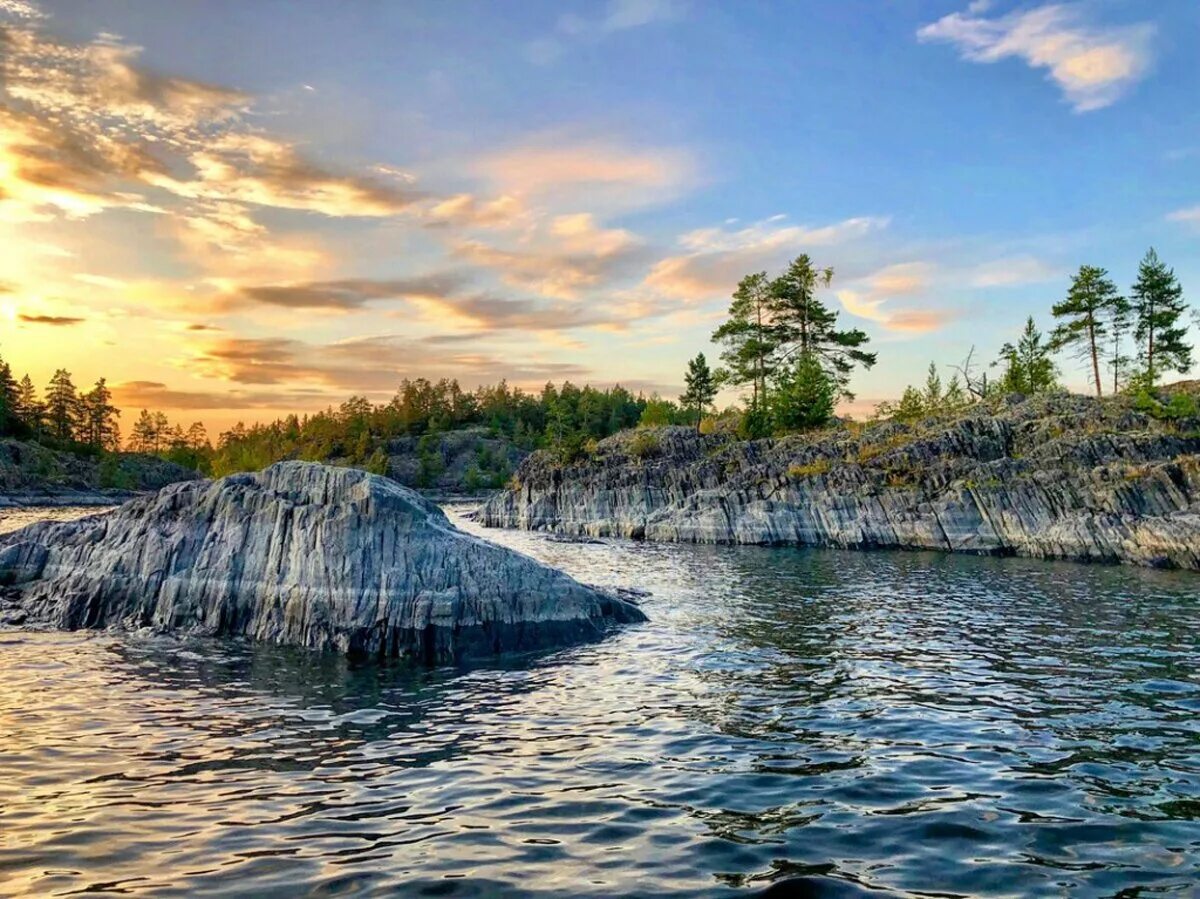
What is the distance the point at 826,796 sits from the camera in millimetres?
11750

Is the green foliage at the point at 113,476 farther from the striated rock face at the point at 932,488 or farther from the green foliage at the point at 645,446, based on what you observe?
the green foliage at the point at 645,446

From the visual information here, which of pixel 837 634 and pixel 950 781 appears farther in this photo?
pixel 837 634

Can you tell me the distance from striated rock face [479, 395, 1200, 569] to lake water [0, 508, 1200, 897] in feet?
103

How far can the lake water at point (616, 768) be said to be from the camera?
9352 mm

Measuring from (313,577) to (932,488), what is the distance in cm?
5320

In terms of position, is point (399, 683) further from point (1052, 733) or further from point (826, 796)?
point (1052, 733)

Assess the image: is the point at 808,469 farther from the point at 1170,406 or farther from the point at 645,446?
the point at 1170,406

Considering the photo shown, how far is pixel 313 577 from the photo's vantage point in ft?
73.3

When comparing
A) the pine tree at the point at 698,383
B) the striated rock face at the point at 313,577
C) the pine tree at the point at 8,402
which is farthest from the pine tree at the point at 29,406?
the striated rock face at the point at 313,577

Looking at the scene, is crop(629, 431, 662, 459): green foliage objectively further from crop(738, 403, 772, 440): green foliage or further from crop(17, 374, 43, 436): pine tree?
crop(17, 374, 43, 436): pine tree

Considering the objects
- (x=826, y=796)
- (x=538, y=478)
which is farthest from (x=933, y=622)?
(x=538, y=478)

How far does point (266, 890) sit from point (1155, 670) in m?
20.8

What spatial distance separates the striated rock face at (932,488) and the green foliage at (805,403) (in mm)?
9606

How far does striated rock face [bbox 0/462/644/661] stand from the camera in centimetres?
2166
